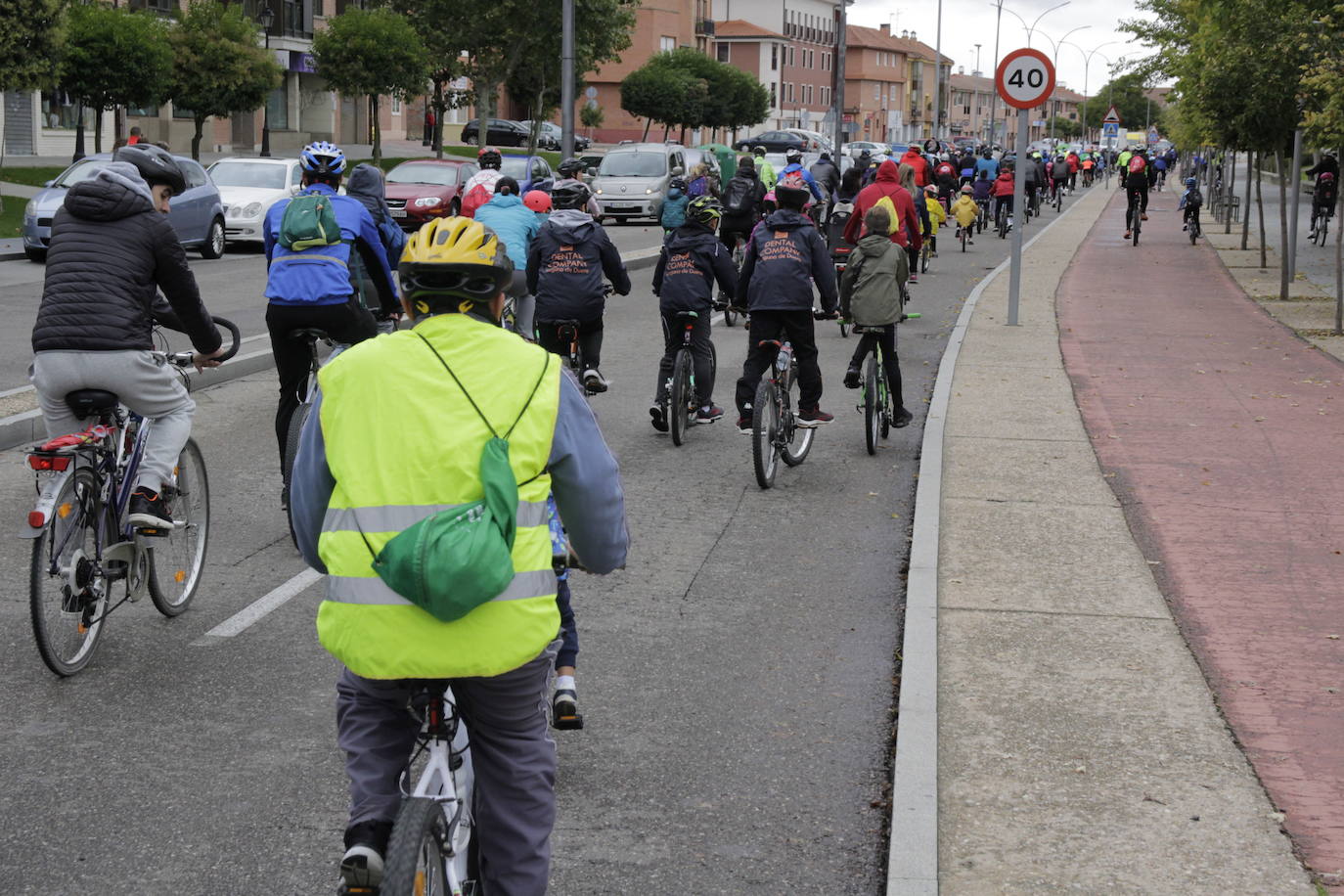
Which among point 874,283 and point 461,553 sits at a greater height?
point 874,283

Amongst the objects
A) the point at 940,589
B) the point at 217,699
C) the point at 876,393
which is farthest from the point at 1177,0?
the point at 217,699

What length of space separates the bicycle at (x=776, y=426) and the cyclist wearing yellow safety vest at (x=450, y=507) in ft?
19.5

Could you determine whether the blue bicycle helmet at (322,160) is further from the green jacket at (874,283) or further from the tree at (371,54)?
the tree at (371,54)

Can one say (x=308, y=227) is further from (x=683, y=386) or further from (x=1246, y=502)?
(x=1246, y=502)

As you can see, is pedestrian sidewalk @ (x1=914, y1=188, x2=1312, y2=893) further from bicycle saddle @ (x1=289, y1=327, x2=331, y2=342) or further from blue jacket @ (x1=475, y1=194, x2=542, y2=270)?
blue jacket @ (x1=475, y1=194, x2=542, y2=270)

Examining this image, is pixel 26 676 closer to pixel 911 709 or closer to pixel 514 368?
pixel 911 709

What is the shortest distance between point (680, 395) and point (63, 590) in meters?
5.54

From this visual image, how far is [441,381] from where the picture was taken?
299cm

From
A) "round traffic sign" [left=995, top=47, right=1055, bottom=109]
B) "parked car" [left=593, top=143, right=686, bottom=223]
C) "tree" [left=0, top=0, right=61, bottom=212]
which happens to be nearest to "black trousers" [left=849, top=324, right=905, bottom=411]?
"round traffic sign" [left=995, top=47, right=1055, bottom=109]

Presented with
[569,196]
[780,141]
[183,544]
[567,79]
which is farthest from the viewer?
[780,141]

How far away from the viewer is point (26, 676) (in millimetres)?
5777

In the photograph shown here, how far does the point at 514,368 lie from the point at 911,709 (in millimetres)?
2803

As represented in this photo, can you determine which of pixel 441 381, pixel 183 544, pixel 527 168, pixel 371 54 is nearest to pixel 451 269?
pixel 441 381

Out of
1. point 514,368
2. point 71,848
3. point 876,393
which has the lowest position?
point 71,848
